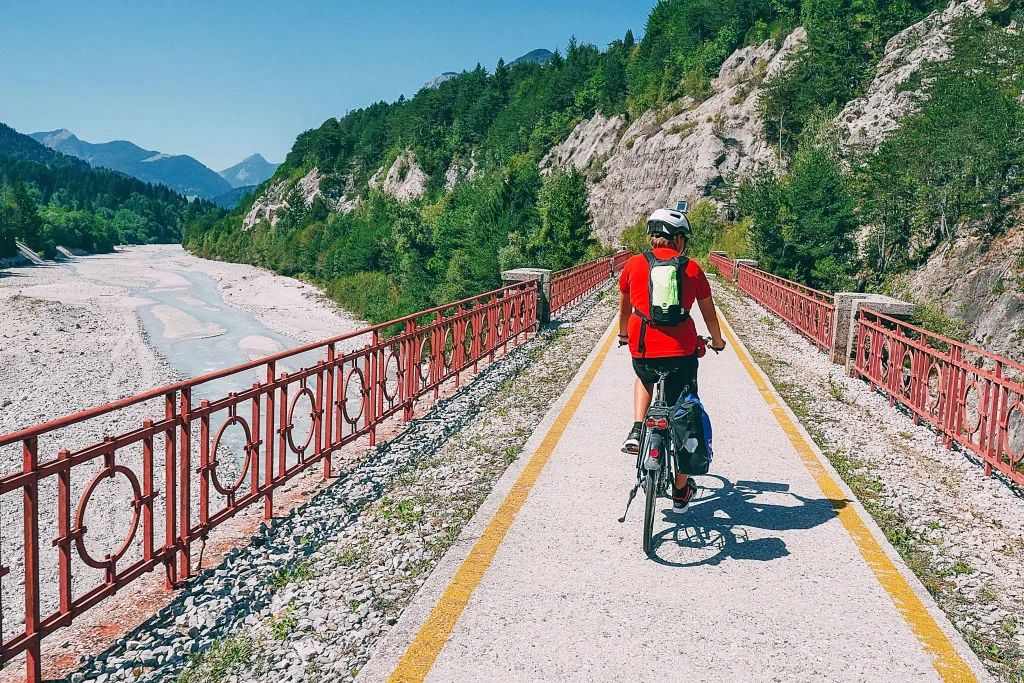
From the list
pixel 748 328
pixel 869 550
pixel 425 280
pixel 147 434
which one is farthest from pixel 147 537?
pixel 425 280

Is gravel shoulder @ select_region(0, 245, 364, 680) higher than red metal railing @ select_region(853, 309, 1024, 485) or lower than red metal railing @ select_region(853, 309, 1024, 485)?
lower

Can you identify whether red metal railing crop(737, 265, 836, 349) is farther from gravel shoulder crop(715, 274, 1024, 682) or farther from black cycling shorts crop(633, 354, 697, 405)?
black cycling shorts crop(633, 354, 697, 405)

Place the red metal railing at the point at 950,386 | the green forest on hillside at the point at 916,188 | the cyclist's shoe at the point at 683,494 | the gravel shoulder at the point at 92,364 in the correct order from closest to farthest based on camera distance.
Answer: the cyclist's shoe at the point at 683,494
the red metal railing at the point at 950,386
the gravel shoulder at the point at 92,364
the green forest on hillside at the point at 916,188

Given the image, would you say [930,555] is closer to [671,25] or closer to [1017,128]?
[1017,128]

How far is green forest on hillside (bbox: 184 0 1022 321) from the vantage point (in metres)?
30.7

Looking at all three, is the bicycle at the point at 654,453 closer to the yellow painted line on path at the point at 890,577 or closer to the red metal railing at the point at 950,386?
the yellow painted line on path at the point at 890,577

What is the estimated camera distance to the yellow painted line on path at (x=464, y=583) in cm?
366

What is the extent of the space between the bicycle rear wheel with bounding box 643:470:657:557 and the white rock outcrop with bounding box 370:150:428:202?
391ft

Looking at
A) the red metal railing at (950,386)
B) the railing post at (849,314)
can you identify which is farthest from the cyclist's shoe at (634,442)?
the railing post at (849,314)

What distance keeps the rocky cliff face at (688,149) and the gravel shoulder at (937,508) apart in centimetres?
5473

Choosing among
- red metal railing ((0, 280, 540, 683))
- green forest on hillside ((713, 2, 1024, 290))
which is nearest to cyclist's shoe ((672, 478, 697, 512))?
red metal railing ((0, 280, 540, 683))

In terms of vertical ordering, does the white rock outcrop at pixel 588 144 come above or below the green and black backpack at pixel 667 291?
above

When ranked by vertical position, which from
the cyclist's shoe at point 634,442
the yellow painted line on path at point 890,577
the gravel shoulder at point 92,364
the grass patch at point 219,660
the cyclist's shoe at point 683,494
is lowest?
the gravel shoulder at point 92,364

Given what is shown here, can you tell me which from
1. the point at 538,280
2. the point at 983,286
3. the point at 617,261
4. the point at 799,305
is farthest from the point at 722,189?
the point at 538,280
